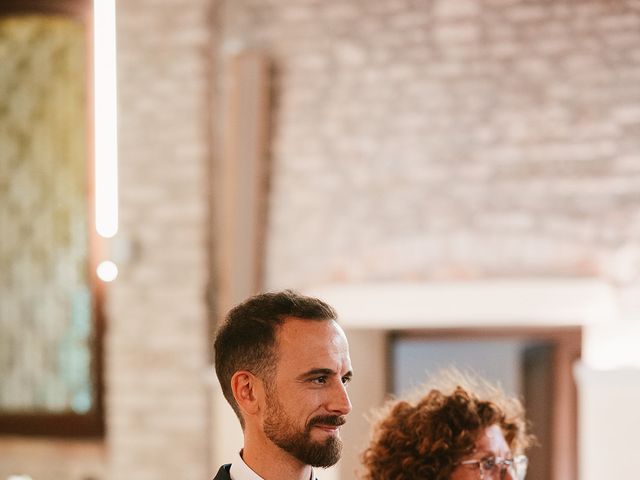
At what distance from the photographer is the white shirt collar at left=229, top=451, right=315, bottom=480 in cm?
206

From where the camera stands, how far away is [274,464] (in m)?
2.05

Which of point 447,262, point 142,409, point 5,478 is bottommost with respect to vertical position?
point 5,478

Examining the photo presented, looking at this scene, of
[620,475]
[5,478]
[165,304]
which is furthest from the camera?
[5,478]

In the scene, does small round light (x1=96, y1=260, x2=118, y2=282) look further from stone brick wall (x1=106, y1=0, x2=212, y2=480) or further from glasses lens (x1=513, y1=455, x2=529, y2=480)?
glasses lens (x1=513, y1=455, x2=529, y2=480)

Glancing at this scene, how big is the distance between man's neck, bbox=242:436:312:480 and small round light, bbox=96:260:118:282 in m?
3.31

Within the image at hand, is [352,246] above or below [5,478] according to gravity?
above

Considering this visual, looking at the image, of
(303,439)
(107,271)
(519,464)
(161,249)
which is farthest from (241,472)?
(107,271)

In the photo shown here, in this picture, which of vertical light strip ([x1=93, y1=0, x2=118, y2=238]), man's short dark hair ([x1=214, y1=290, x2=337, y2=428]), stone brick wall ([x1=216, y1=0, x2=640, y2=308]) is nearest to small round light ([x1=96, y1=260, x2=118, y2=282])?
vertical light strip ([x1=93, y1=0, x2=118, y2=238])

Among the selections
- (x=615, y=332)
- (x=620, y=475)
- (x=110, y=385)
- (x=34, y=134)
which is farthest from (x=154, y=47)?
(x=620, y=475)

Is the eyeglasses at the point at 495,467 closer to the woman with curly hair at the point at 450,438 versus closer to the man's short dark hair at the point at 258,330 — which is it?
the woman with curly hair at the point at 450,438

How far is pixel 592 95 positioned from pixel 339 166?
1.27 meters

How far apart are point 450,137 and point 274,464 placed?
9.76 ft

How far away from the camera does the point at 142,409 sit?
203 inches

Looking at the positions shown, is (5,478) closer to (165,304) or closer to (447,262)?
(165,304)
